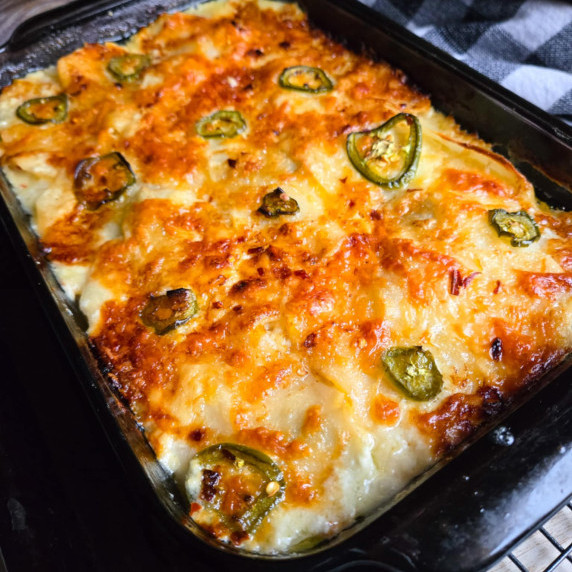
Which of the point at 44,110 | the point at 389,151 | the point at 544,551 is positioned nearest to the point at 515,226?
the point at 389,151

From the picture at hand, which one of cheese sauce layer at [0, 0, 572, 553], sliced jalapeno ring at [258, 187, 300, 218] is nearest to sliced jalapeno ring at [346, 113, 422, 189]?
cheese sauce layer at [0, 0, 572, 553]

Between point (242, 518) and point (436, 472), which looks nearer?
point (436, 472)

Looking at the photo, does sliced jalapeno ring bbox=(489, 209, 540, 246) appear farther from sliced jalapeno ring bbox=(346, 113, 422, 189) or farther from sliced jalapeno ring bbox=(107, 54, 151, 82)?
sliced jalapeno ring bbox=(107, 54, 151, 82)

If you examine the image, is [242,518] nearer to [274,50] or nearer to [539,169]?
[539,169]

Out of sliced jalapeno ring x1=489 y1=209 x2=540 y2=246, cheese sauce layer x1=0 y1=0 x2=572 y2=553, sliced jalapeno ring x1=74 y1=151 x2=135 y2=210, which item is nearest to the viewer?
cheese sauce layer x1=0 y1=0 x2=572 y2=553

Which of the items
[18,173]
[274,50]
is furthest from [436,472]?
[274,50]

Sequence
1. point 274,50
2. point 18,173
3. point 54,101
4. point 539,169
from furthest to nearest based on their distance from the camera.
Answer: point 274,50 < point 54,101 < point 18,173 < point 539,169
